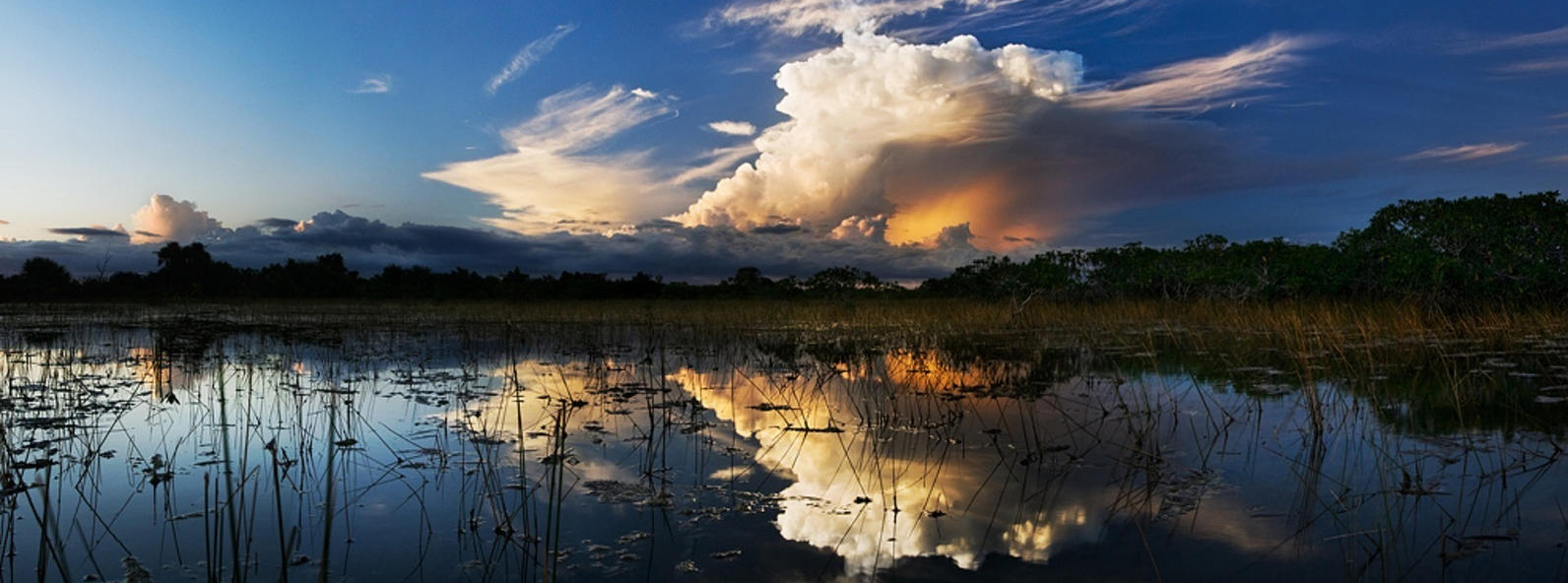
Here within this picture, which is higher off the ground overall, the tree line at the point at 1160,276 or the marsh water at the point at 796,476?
the tree line at the point at 1160,276

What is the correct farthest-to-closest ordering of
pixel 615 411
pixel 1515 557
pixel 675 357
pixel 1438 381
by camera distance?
pixel 675 357 → pixel 1438 381 → pixel 615 411 → pixel 1515 557

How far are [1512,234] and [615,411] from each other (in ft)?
79.1

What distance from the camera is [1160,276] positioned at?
31.7 metres

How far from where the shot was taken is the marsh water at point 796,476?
355cm

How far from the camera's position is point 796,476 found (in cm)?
504

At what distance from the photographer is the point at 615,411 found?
7559mm

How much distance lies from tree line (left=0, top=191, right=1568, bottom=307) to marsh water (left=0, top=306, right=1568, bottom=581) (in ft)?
8.36

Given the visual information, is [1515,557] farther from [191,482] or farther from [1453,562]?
[191,482]

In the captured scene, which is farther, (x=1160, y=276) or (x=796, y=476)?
(x=1160, y=276)

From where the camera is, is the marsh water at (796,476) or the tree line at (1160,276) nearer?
the marsh water at (796,476)

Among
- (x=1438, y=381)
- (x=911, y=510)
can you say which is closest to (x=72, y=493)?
(x=911, y=510)

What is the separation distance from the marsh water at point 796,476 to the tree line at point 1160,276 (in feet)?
8.36

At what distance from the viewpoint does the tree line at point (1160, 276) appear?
19188mm

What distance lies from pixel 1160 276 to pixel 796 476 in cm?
3128
